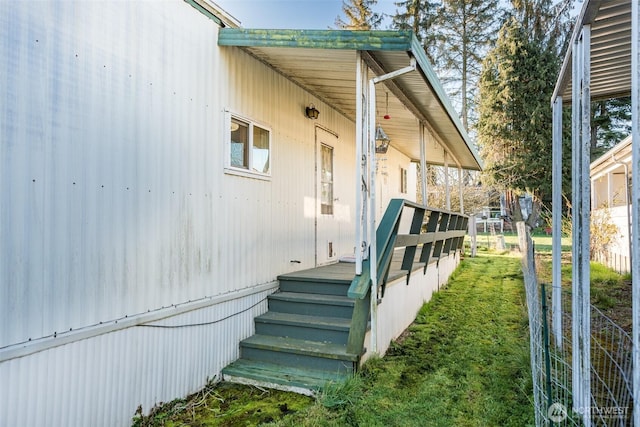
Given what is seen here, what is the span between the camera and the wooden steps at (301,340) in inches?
147

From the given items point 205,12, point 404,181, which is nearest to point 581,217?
point 205,12

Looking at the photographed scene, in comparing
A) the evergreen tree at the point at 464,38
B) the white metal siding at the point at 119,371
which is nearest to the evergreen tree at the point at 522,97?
the evergreen tree at the point at 464,38

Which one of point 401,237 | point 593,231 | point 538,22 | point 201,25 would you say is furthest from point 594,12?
point 538,22

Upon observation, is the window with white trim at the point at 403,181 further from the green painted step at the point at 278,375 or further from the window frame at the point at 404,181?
the green painted step at the point at 278,375

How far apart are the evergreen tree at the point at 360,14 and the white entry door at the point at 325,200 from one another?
14834 mm

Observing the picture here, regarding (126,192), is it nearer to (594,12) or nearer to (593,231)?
(594,12)

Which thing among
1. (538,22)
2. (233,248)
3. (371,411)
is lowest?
(371,411)

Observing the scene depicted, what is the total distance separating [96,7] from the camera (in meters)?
2.88

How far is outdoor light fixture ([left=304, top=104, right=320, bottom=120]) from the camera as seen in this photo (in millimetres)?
5668

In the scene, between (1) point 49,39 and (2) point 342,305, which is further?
(2) point 342,305

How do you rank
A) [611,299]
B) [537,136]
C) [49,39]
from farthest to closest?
[537,136]
[611,299]
[49,39]

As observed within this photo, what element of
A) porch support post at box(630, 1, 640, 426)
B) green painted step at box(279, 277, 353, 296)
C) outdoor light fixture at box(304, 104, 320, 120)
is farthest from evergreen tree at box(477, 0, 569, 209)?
porch support post at box(630, 1, 640, 426)

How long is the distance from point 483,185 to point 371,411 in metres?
18.2

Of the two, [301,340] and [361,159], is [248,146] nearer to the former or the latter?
[361,159]
